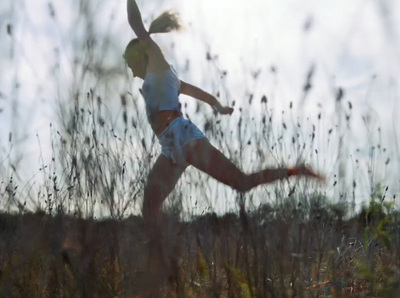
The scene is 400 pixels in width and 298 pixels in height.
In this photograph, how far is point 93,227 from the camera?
2631mm

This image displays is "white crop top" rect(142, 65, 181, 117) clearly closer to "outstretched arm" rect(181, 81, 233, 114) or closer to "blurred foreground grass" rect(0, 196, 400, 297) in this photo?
"outstretched arm" rect(181, 81, 233, 114)

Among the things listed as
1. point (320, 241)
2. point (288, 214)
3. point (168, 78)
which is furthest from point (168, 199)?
point (168, 78)

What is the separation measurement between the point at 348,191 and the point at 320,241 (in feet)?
0.79

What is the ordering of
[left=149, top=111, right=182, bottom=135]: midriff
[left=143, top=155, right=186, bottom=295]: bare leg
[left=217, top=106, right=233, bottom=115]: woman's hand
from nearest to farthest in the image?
[left=143, top=155, right=186, bottom=295]: bare leg → [left=217, top=106, right=233, bottom=115]: woman's hand → [left=149, top=111, right=182, bottom=135]: midriff

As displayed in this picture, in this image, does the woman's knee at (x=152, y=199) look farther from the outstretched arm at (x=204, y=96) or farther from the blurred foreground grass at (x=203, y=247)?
the outstretched arm at (x=204, y=96)

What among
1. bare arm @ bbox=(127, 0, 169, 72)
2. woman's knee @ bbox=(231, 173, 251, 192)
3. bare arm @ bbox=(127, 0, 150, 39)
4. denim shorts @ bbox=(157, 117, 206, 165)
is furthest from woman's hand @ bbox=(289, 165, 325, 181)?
bare arm @ bbox=(127, 0, 150, 39)

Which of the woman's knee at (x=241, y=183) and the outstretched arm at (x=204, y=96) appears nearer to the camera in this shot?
the woman's knee at (x=241, y=183)

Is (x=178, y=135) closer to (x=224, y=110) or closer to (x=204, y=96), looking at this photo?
(x=204, y=96)

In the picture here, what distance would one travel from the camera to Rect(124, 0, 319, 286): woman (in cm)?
274

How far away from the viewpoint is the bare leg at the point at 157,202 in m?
2.50

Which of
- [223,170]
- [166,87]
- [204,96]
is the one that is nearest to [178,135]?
[204,96]

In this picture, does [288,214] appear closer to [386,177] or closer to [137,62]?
[386,177]

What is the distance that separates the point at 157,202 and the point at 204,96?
0.87 meters

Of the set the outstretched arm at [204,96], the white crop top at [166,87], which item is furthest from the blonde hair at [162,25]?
the outstretched arm at [204,96]
